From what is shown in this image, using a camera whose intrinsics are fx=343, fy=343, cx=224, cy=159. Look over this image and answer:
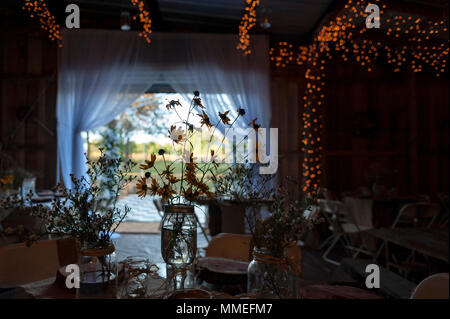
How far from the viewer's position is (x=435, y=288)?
124 cm

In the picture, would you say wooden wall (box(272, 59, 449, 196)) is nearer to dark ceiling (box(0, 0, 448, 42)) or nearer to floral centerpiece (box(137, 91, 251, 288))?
dark ceiling (box(0, 0, 448, 42))

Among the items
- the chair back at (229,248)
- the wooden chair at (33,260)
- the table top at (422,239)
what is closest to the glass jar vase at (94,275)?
the wooden chair at (33,260)

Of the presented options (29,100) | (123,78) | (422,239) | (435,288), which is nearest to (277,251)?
(435,288)

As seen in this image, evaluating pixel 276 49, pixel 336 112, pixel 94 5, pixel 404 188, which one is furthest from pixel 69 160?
pixel 404 188

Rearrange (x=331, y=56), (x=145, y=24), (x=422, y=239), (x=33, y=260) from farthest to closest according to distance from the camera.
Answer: (x=331, y=56) < (x=145, y=24) < (x=422, y=239) < (x=33, y=260)

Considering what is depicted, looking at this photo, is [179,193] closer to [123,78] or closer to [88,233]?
[88,233]

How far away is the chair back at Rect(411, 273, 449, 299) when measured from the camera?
121cm

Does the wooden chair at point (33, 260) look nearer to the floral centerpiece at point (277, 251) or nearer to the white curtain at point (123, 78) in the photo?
the floral centerpiece at point (277, 251)

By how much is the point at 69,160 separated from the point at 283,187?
17.1ft

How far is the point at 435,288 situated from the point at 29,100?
6.27 meters

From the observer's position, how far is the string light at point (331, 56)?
5234mm

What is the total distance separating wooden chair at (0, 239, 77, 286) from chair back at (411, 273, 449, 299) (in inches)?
64.5

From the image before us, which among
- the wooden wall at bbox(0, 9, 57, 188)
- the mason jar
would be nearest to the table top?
the mason jar

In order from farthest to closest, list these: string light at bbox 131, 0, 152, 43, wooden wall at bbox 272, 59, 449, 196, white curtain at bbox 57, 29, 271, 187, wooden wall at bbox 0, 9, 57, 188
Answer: wooden wall at bbox 272, 59, 449, 196
wooden wall at bbox 0, 9, 57, 188
white curtain at bbox 57, 29, 271, 187
string light at bbox 131, 0, 152, 43
